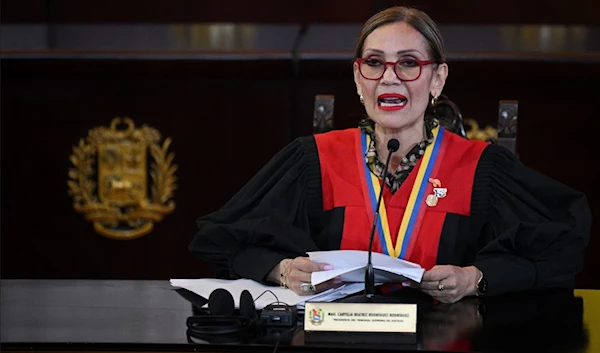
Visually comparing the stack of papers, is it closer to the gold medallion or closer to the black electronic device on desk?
the black electronic device on desk

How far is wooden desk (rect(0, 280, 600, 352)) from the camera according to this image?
88.4 inches

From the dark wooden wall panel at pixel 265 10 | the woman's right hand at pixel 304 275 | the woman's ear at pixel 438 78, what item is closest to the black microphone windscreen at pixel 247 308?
the woman's right hand at pixel 304 275

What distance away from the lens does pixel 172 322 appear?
2461 mm

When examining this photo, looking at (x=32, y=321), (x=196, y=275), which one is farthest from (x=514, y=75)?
(x=32, y=321)

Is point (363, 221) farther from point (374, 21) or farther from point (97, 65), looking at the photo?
point (97, 65)

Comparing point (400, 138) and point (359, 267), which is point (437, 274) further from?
point (400, 138)

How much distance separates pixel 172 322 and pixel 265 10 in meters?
3.00

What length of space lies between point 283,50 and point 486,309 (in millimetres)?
2379

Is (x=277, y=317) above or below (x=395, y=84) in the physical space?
below

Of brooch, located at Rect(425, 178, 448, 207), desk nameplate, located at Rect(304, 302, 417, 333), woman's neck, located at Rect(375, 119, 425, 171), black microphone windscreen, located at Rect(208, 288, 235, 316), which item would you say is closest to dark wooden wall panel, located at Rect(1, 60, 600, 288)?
woman's neck, located at Rect(375, 119, 425, 171)

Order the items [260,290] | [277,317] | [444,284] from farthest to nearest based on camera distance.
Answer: [260,290], [444,284], [277,317]

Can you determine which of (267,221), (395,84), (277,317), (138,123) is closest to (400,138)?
(395,84)

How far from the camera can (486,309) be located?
8.70 ft

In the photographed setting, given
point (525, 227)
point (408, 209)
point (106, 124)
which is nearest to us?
point (525, 227)
